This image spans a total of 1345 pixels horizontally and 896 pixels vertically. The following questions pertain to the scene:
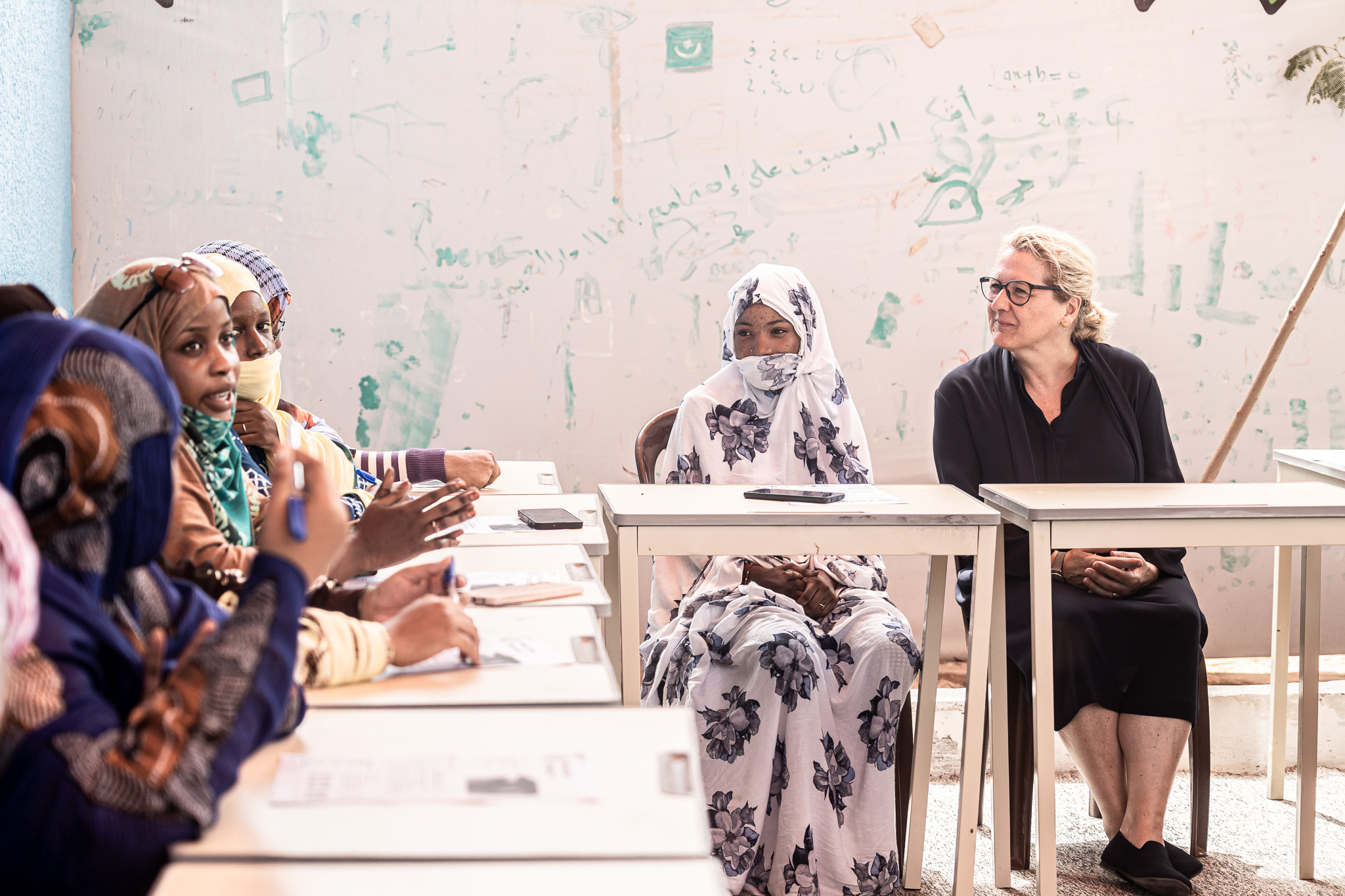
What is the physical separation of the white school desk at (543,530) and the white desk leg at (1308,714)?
1.62 m

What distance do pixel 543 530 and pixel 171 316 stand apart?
2.81ft

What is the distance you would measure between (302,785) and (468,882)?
234mm

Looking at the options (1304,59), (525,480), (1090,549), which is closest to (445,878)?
(1090,549)

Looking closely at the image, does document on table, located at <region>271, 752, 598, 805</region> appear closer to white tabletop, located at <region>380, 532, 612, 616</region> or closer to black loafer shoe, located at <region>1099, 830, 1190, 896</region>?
white tabletop, located at <region>380, 532, 612, 616</region>

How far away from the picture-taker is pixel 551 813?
91cm

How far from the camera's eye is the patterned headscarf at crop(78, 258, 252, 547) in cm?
147

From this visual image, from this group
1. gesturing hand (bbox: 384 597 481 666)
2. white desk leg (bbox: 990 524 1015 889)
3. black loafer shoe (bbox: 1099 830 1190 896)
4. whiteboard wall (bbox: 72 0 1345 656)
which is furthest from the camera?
whiteboard wall (bbox: 72 0 1345 656)

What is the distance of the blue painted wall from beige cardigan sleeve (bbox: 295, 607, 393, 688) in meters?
1.95

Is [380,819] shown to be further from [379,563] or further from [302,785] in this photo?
[379,563]

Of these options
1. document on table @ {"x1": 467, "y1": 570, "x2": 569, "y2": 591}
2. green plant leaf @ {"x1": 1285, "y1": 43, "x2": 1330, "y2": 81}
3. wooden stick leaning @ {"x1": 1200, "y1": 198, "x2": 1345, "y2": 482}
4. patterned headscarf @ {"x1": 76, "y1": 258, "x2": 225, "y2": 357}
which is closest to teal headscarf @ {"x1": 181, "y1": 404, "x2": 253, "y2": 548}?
patterned headscarf @ {"x1": 76, "y1": 258, "x2": 225, "y2": 357}

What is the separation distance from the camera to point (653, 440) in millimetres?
2975

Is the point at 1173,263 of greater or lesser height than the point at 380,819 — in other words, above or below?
above

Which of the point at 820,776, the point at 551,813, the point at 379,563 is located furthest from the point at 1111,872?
the point at 551,813

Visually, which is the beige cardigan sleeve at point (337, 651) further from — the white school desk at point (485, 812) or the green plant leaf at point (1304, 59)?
the green plant leaf at point (1304, 59)
